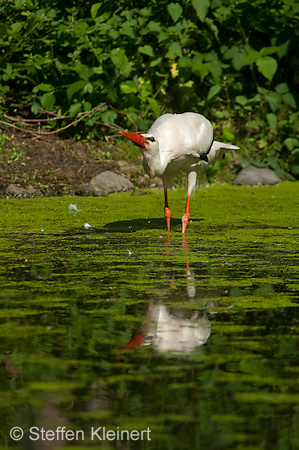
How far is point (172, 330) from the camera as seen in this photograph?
333cm

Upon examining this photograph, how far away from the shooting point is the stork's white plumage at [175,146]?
6387 mm

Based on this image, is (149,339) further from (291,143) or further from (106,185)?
(291,143)

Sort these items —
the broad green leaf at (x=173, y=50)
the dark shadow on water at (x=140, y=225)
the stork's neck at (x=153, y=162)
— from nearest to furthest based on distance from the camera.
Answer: the stork's neck at (x=153, y=162) < the dark shadow on water at (x=140, y=225) < the broad green leaf at (x=173, y=50)

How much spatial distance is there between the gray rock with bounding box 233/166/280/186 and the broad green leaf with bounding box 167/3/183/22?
234 centimetres

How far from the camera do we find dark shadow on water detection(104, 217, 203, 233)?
22.3 ft

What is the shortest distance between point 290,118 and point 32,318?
8.59m

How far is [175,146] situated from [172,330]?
3.40 metres

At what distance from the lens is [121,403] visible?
2406 millimetres

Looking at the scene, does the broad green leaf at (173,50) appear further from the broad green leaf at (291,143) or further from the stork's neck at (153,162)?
the stork's neck at (153,162)

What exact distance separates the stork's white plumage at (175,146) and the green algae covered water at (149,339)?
2.02ft

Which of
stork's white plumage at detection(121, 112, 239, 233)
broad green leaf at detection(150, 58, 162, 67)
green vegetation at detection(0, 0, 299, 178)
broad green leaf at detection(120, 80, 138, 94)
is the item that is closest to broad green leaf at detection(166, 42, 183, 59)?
green vegetation at detection(0, 0, 299, 178)

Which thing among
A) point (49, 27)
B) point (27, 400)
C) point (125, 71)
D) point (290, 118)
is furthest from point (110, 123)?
point (27, 400)

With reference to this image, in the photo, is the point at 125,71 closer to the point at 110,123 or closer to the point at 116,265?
the point at 110,123

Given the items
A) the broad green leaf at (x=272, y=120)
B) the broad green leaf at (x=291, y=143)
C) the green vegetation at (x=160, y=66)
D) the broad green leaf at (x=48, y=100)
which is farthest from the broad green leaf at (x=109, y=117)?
the broad green leaf at (x=291, y=143)
